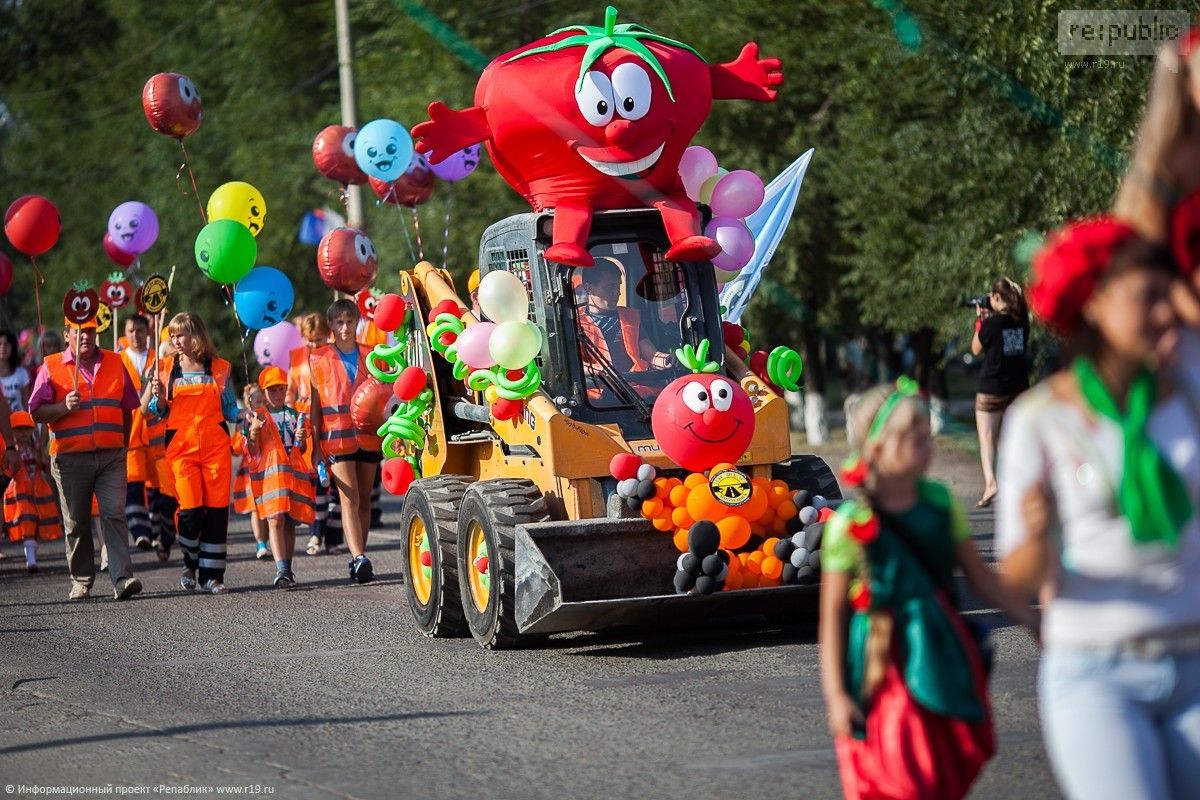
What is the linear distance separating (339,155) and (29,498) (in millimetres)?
4074

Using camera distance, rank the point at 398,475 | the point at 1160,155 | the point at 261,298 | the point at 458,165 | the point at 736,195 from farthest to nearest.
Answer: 1. the point at 458,165
2. the point at 261,298
3. the point at 398,475
4. the point at 736,195
5. the point at 1160,155

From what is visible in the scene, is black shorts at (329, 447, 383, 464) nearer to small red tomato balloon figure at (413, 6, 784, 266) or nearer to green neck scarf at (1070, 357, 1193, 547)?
small red tomato balloon figure at (413, 6, 784, 266)

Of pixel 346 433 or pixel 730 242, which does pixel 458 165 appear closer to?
pixel 346 433

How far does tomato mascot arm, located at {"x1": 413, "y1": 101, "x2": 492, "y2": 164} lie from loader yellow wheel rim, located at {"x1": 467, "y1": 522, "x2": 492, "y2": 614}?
2.25m

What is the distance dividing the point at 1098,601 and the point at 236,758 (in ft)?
13.5

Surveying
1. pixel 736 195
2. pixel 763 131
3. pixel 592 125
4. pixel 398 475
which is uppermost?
pixel 763 131

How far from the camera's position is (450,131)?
32.5 ft

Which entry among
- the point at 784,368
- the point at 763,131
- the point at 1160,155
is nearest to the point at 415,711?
the point at 784,368

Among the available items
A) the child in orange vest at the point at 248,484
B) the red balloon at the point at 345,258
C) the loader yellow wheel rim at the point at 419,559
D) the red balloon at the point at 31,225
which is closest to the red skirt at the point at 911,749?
the loader yellow wheel rim at the point at 419,559

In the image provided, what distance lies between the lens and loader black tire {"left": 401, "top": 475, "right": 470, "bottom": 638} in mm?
9570

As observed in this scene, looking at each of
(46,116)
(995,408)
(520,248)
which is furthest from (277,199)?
(520,248)

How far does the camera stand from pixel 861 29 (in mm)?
20734

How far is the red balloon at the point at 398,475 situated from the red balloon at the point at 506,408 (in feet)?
5.57

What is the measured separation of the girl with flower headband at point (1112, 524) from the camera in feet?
12.4
